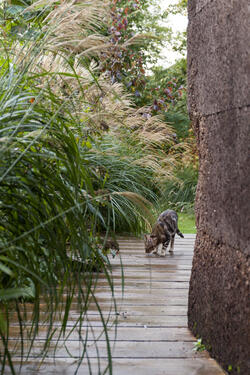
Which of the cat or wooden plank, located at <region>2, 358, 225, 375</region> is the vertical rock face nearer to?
wooden plank, located at <region>2, 358, 225, 375</region>

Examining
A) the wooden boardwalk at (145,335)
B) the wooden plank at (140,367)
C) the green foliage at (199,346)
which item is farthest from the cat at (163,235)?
the wooden plank at (140,367)

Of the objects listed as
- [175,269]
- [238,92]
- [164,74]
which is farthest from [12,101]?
[164,74]

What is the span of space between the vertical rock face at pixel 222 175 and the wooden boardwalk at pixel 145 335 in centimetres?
12

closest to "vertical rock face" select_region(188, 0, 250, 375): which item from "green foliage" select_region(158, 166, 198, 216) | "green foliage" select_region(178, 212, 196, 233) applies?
"green foliage" select_region(178, 212, 196, 233)

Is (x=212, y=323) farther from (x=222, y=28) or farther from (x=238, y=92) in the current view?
(x=222, y=28)

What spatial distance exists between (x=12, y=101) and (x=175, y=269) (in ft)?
9.05

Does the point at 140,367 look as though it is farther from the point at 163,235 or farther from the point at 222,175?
the point at 163,235

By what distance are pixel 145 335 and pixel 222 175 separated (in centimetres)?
89

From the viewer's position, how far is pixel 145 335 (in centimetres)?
257

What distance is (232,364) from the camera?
2.01 meters

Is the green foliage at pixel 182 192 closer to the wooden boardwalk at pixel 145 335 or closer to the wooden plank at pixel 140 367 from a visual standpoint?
the wooden boardwalk at pixel 145 335

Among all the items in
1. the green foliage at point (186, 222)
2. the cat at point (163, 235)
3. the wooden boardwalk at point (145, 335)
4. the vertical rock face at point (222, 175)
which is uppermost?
the vertical rock face at point (222, 175)

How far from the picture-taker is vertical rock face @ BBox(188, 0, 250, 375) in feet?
6.13

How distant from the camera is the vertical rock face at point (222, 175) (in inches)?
73.5
